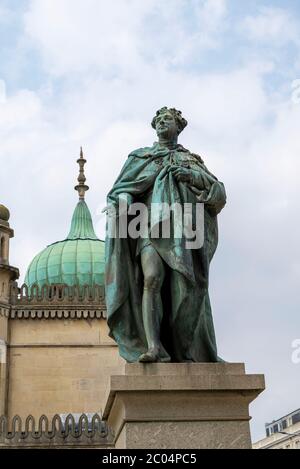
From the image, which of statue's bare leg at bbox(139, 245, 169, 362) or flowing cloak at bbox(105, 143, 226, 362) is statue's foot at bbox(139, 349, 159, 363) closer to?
statue's bare leg at bbox(139, 245, 169, 362)

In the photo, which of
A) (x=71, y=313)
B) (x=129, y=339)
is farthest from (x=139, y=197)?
(x=71, y=313)

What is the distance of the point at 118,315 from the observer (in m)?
7.04

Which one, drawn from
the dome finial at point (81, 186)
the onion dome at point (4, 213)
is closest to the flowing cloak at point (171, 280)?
the onion dome at point (4, 213)

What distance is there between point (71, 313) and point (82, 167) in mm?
10893

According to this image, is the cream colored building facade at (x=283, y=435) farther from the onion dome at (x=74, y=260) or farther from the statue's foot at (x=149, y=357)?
the statue's foot at (x=149, y=357)

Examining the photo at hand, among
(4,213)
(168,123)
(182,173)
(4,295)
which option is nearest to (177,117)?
(168,123)

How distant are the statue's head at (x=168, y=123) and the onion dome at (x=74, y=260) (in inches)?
1132

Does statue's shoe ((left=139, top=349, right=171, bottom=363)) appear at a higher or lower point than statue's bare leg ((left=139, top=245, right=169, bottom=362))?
lower

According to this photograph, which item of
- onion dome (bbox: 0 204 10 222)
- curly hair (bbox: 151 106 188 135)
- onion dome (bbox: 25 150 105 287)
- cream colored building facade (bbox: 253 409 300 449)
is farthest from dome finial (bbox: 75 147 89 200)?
curly hair (bbox: 151 106 188 135)

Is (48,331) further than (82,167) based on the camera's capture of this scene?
No

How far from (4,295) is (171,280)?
92.1 ft

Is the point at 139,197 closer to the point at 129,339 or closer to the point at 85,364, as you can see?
the point at 129,339

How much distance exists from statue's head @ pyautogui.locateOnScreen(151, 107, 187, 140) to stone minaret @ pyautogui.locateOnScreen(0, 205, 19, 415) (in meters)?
26.8

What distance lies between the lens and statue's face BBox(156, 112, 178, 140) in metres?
7.74
